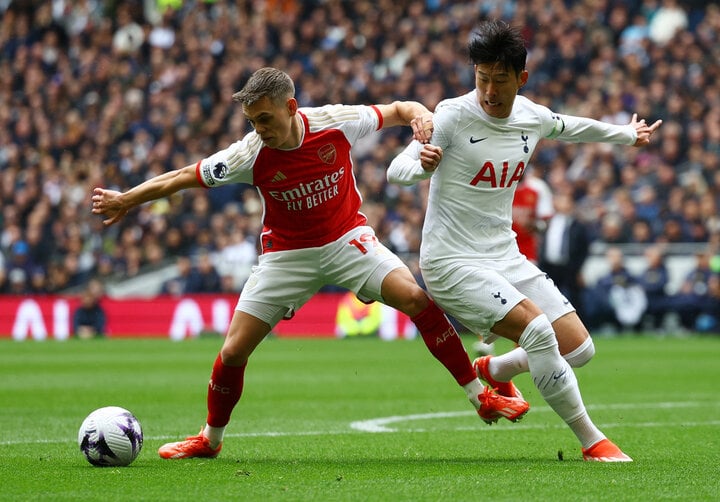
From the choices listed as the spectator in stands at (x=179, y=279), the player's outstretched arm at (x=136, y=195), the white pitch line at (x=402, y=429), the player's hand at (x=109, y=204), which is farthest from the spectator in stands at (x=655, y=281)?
the player's hand at (x=109, y=204)

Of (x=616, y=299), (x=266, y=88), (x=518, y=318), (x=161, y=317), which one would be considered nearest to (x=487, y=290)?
(x=518, y=318)

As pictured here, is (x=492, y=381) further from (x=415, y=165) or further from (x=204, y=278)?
(x=204, y=278)

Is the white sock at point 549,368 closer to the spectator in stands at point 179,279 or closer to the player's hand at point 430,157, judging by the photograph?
the player's hand at point 430,157

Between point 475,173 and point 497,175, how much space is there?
0.12 m

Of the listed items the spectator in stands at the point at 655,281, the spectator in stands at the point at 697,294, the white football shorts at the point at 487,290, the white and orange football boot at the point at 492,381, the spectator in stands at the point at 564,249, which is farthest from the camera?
the spectator in stands at the point at 655,281

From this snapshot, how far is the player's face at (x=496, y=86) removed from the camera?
21.5 feet

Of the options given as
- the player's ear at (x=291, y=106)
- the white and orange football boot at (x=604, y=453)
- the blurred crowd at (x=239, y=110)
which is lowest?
the white and orange football boot at (x=604, y=453)

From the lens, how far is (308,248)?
23.7 ft

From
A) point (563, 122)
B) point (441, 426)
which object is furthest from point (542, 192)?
point (563, 122)

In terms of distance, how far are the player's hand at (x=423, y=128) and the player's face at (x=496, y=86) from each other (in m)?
0.31

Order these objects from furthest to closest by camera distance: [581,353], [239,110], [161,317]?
1. [239,110]
2. [161,317]
3. [581,353]

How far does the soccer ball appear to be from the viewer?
21.7ft

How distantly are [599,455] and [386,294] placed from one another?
4.97ft

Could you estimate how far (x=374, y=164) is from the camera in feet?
73.9
